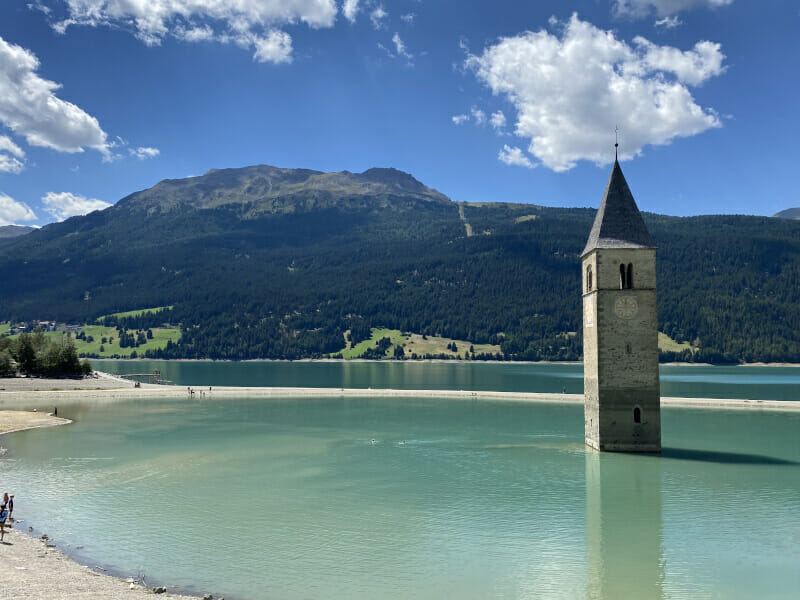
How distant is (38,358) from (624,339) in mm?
106557

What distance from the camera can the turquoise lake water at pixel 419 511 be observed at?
85.3 feet

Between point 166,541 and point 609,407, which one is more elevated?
point 609,407

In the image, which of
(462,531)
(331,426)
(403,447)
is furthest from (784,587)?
(331,426)

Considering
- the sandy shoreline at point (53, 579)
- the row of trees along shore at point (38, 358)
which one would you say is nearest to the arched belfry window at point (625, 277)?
the sandy shoreline at point (53, 579)

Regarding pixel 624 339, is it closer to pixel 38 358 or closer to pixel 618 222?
pixel 618 222

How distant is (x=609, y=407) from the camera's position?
4966 cm

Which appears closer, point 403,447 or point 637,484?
point 637,484

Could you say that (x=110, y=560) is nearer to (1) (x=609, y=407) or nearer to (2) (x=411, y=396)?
(1) (x=609, y=407)

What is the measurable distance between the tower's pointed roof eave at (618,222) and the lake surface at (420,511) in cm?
1547

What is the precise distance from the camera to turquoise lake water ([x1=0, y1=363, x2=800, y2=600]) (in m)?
26.0

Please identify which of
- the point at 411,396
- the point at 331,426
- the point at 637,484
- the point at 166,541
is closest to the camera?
the point at 166,541

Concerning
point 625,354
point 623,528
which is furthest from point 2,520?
point 625,354

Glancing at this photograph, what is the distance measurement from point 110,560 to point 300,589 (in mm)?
8609

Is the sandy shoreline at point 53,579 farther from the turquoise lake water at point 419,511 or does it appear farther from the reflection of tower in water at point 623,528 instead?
the reflection of tower in water at point 623,528
